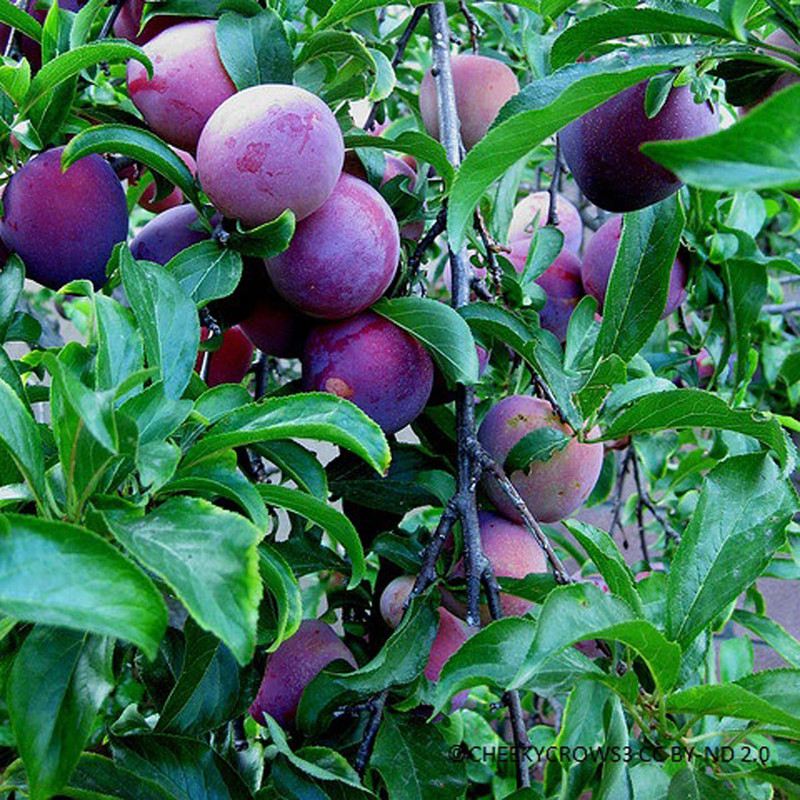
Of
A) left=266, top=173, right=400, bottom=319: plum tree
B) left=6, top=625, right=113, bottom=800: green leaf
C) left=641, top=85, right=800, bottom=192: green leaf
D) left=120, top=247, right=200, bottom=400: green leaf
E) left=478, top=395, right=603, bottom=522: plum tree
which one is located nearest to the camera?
left=641, top=85, right=800, bottom=192: green leaf

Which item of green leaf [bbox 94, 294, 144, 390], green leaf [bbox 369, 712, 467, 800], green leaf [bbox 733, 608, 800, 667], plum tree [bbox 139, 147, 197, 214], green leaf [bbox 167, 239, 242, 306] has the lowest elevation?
green leaf [bbox 733, 608, 800, 667]

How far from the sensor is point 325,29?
69 centimetres

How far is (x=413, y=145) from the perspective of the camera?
2.25 feet

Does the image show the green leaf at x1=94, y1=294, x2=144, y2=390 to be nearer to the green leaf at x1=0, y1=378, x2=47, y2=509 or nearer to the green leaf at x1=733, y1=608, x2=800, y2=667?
the green leaf at x1=0, y1=378, x2=47, y2=509

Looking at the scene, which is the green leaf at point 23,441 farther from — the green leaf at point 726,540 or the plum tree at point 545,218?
the plum tree at point 545,218

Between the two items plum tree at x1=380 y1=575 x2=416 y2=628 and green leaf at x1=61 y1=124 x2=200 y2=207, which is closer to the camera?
green leaf at x1=61 y1=124 x2=200 y2=207

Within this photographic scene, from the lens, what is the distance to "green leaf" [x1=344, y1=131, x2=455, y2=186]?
2.22ft

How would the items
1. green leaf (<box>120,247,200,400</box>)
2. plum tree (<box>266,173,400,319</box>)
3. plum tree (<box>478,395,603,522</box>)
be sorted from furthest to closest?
plum tree (<box>478,395,603,522</box>)
plum tree (<box>266,173,400,319</box>)
green leaf (<box>120,247,200,400</box>)

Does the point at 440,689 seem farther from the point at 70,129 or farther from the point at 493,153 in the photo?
the point at 70,129

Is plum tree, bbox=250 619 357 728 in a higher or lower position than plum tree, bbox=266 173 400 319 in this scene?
lower

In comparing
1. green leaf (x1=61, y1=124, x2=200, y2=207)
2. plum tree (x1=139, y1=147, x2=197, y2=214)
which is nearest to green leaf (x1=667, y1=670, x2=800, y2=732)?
green leaf (x1=61, y1=124, x2=200, y2=207)

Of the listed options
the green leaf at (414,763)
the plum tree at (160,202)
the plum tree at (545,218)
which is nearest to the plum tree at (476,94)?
the plum tree at (545,218)

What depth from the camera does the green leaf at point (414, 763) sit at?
62 centimetres

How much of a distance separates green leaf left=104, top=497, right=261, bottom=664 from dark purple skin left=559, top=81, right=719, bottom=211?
395mm
